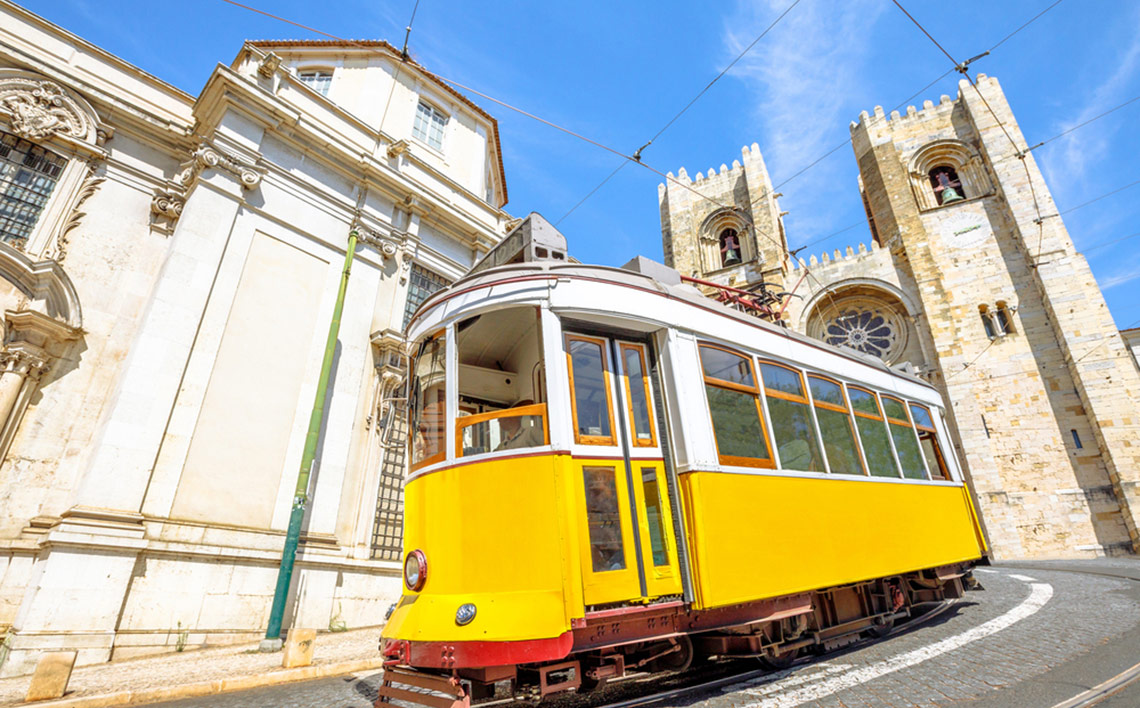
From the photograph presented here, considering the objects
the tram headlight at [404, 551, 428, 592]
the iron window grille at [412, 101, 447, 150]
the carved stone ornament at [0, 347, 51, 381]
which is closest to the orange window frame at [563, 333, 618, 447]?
the tram headlight at [404, 551, 428, 592]

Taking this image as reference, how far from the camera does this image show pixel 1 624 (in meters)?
6.22

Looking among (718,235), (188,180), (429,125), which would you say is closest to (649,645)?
(188,180)

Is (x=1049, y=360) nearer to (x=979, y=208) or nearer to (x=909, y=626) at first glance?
(x=979, y=208)

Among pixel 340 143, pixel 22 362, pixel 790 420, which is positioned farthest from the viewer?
pixel 340 143

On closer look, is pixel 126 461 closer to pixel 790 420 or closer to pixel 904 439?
pixel 790 420

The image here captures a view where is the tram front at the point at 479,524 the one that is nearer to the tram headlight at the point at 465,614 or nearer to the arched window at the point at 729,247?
the tram headlight at the point at 465,614

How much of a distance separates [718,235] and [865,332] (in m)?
11.9

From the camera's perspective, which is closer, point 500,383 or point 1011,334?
point 500,383

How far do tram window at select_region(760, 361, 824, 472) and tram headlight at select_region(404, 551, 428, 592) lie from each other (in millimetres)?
2948

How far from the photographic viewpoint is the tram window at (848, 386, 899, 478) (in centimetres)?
505

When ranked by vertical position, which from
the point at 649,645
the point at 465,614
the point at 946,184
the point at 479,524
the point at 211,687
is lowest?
the point at 211,687

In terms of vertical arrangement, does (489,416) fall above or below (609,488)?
above

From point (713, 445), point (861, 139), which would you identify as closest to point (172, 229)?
point (713, 445)

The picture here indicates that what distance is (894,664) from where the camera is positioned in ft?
13.4
